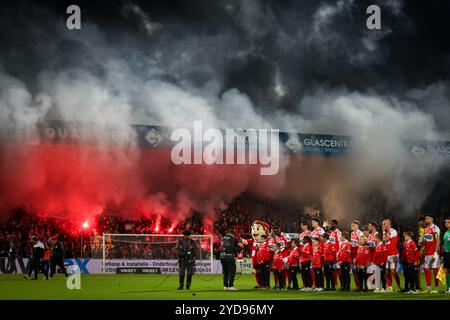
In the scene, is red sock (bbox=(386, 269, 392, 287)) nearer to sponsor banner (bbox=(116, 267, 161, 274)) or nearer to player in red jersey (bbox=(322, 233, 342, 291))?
player in red jersey (bbox=(322, 233, 342, 291))

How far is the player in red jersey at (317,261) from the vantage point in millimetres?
18703

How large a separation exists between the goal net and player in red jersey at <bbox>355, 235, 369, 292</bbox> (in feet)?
47.2

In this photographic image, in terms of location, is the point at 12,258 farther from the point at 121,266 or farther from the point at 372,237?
the point at 372,237

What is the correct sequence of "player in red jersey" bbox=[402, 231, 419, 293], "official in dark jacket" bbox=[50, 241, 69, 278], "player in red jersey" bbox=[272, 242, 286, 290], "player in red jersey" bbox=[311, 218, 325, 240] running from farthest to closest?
"official in dark jacket" bbox=[50, 241, 69, 278]
"player in red jersey" bbox=[272, 242, 286, 290]
"player in red jersey" bbox=[311, 218, 325, 240]
"player in red jersey" bbox=[402, 231, 419, 293]

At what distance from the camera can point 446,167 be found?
128 feet

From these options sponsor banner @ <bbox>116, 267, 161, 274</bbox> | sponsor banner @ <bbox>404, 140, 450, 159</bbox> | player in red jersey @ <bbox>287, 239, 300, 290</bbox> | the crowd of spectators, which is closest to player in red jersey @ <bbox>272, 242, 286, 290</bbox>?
player in red jersey @ <bbox>287, 239, 300, 290</bbox>

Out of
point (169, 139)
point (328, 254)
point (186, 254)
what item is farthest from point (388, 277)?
point (169, 139)

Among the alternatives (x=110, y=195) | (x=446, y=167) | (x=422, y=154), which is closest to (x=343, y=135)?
(x=422, y=154)

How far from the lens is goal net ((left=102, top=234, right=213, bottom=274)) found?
104 feet

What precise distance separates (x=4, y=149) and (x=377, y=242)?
20.9 m

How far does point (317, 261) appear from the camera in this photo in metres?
18.7

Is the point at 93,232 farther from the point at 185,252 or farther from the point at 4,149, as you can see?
the point at 185,252

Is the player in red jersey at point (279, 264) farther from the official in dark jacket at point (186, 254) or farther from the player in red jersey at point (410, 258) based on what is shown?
the player in red jersey at point (410, 258)
